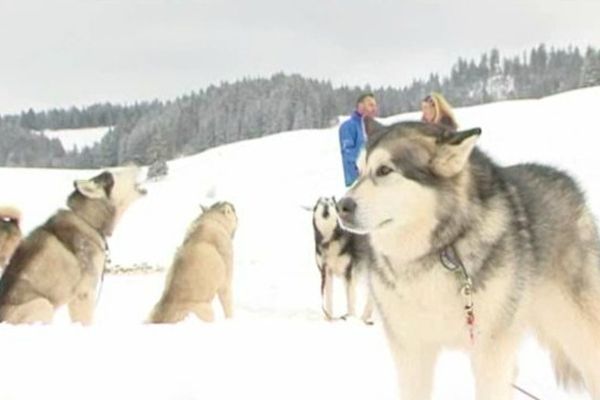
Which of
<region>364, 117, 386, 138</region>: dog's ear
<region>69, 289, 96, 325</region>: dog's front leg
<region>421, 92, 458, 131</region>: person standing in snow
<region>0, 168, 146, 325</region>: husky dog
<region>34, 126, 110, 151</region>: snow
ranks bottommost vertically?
<region>34, 126, 110, 151</region>: snow

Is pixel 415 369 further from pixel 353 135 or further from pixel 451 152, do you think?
pixel 353 135

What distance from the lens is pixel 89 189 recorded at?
7.43 m

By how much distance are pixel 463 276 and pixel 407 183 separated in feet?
1.42

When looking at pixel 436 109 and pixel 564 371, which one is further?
pixel 436 109

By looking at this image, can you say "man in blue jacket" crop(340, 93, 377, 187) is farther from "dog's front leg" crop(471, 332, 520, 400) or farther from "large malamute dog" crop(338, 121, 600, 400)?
"dog's front leg" crop(471, 332, 520, 400)

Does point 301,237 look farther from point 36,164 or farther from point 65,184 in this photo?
point 36,164

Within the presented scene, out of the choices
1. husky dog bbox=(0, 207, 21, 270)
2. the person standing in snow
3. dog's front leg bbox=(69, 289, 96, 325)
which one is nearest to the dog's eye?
the person standing in snow

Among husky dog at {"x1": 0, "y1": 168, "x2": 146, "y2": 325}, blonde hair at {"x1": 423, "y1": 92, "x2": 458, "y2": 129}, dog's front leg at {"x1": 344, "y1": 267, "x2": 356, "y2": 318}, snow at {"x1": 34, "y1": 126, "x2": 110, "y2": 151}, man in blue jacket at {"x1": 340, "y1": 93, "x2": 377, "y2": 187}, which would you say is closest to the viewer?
husky dog at {"x1": 0, "y1": 168, "x2": 146, "y2": 325}

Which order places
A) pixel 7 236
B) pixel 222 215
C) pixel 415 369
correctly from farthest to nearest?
pixel 7 236 → pixel 222 215 → pixel 415 369

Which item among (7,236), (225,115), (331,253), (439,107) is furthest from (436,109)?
(225,115)

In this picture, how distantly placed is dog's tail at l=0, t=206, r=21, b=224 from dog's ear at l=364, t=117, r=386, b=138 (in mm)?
6640

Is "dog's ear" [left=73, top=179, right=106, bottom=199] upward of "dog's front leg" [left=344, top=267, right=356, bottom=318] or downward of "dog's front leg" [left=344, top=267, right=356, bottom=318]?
upward

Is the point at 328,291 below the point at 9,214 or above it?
below

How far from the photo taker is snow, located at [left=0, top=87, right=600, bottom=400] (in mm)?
3744
